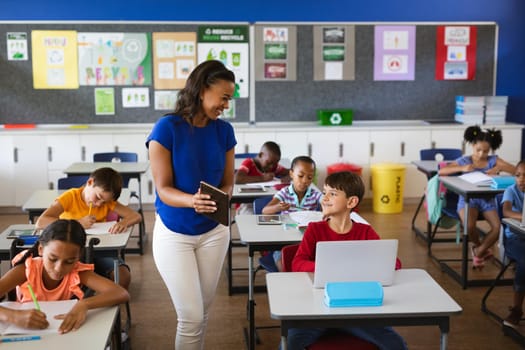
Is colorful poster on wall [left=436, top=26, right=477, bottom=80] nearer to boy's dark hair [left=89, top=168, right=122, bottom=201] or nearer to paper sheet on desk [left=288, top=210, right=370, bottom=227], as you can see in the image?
paper sheet on desk [left=288, top=210, right=370, bottom=227]

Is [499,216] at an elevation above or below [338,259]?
below

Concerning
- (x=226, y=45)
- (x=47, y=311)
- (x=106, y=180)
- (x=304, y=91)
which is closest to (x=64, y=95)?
(x=226, y=45)

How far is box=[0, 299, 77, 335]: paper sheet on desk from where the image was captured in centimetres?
210

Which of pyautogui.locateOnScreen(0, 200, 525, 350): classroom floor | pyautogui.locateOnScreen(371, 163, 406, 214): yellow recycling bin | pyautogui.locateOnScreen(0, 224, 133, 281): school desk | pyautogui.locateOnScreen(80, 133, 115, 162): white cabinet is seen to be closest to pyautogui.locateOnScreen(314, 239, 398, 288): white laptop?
pyautogui.locateOnScreen(0, 200, 525, 350): classroom floor

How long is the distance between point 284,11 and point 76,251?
5193mm

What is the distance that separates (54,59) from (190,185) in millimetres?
4908

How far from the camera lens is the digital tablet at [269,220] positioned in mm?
3617

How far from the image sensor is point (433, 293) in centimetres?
243

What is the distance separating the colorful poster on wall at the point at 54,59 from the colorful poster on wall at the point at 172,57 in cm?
82

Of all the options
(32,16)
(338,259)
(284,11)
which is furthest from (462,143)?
(338,259)

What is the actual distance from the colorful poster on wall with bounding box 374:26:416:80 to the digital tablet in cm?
394

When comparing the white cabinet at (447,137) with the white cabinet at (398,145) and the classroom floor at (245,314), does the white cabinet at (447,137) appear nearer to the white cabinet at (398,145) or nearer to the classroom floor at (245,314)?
the white cabinet at (398,145)

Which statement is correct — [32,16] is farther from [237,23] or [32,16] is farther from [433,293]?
[433,293]

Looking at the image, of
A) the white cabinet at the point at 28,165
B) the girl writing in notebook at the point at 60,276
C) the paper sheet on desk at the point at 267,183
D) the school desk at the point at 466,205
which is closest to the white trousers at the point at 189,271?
the girl writing in notebook at the point at 60,276
